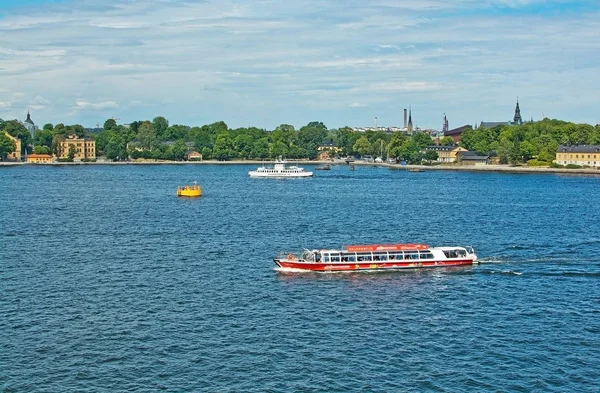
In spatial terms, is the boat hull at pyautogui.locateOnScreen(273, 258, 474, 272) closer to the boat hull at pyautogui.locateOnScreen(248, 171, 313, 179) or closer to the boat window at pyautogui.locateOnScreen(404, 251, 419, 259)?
the boat window at pyautogui.locateOnScreen(404, 251, 419, 259)

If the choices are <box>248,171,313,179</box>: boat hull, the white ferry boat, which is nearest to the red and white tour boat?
<box>248,171,313,179</box>: boat hull

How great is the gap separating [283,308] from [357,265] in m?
12.5

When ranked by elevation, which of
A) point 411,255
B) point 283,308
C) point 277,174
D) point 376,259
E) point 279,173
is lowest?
point 283,308

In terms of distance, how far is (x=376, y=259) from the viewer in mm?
61500

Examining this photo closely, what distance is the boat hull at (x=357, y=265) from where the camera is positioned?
60.4 meters

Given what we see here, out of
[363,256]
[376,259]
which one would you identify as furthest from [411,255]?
[363,256]

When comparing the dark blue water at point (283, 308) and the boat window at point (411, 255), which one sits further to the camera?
the boat window at point (411, 255)

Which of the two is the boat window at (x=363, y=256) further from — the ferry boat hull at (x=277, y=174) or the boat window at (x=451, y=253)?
the ferry boat hull at (x=277, y=174)

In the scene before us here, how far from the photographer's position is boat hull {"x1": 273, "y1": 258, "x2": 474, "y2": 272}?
60.4 metres

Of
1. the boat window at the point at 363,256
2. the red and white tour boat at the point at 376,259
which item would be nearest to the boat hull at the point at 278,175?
the red and white tour boat at the point at 376,259

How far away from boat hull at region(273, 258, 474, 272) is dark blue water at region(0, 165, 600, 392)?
0.90 meters

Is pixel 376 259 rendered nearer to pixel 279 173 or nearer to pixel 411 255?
pixel 411 255

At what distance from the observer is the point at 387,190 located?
14762 centimetres

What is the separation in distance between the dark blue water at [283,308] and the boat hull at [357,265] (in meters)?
0.90
